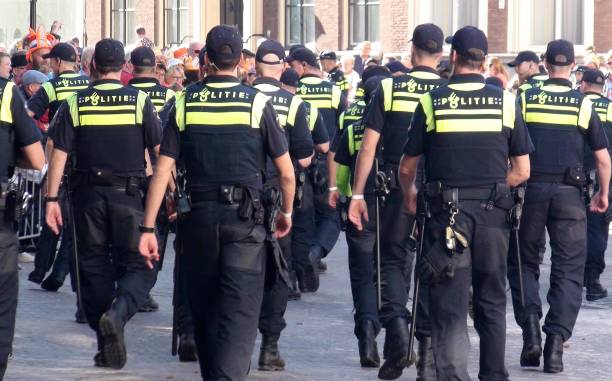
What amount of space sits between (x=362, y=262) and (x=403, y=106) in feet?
3.40

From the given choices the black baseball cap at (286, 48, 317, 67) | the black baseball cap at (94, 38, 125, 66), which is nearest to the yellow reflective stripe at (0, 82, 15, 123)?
the black baseball cap at (94, 38, 125, 66)

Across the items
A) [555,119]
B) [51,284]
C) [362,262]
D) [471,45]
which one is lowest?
[51,284]

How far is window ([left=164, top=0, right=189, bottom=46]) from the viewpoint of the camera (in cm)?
4025

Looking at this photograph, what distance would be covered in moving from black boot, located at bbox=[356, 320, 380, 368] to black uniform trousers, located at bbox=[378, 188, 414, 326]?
189mm

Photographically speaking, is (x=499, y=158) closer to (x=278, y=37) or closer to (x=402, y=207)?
(x=402, y=207)

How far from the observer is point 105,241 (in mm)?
9508

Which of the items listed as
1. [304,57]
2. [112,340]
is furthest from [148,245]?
[304,57]

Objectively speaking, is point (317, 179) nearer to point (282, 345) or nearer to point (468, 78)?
point (282, 345)

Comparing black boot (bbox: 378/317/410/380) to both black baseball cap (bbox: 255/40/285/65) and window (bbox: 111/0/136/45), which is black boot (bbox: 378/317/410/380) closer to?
black baseball cap (bbox: 255/40/285/65)

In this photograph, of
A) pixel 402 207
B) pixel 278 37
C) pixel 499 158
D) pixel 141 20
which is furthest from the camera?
pixel 141 20

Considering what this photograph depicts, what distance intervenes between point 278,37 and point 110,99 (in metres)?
28.2

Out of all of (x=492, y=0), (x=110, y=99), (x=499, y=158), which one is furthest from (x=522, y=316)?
(x=492, y=0)

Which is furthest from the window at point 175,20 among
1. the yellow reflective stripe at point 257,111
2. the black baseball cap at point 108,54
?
the yellow reflective stripe at point 257,111

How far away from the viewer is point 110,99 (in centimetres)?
952
